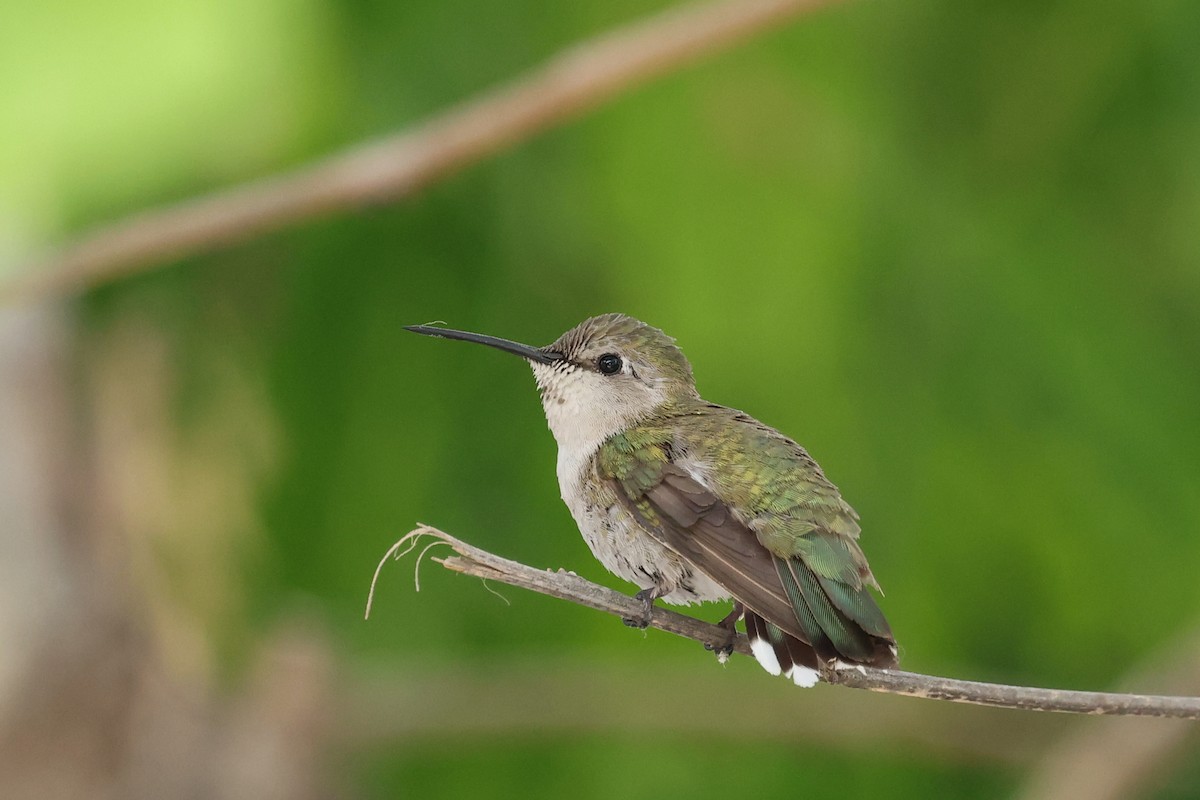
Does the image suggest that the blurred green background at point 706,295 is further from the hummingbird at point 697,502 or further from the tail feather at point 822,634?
the tail feather at point 822,634

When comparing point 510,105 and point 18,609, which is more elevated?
point 18,609

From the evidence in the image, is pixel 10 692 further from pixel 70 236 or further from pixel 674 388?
pixel 674 388

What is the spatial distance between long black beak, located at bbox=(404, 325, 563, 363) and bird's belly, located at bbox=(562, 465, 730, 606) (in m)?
0.08

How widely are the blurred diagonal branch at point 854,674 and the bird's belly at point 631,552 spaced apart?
2 cm

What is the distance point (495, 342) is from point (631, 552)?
0.45 ft

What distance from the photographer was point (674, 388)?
865mm

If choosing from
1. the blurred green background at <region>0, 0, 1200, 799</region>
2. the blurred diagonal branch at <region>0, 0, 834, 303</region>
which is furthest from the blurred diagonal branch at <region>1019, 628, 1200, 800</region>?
the blurred diagonal branch at <region>0, 0, 834, 303</region>

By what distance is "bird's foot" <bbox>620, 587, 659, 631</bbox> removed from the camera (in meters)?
0.64

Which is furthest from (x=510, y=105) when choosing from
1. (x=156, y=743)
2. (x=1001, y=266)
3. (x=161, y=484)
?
(x=156, y=743)

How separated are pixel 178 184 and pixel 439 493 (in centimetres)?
104

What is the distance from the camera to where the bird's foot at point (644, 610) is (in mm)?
635

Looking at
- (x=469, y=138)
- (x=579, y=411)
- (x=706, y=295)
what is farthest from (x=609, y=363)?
(x=706, y=295)

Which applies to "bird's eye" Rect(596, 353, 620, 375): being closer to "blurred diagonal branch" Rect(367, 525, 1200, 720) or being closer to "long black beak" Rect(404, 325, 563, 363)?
"long black beak" Rect(404, 325, 563, 363)

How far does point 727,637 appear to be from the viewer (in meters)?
0.72
